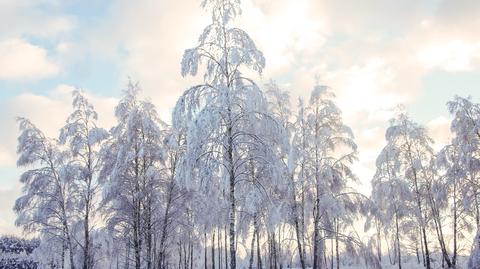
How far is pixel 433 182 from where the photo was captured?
99.7ft

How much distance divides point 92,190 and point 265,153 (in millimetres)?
12925

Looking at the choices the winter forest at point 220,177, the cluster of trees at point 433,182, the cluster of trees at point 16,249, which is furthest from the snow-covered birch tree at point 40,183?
the cluster of trees at point 16,249

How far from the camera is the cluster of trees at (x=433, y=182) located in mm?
24844

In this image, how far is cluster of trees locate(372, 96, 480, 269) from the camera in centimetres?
2484

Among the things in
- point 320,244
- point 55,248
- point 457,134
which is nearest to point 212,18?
point 320,244

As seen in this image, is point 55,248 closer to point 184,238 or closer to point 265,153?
point 184,238

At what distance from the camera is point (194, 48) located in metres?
14.6

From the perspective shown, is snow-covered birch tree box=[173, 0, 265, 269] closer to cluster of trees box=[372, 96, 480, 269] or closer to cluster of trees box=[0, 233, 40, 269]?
cluster of trees box=[372, 96, 480, 269]

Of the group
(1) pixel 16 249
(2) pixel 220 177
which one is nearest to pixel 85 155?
(2) pixel 220 177

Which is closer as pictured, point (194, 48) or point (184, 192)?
point (194, 48)

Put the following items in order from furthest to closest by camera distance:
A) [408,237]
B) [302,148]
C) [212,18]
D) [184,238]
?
[408,237] → [184,238] → [302,148] → [212,18]

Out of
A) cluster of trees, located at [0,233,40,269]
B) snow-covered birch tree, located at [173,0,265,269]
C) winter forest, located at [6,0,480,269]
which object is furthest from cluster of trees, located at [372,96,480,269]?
cluster of trees, located at [0,233,40,269]

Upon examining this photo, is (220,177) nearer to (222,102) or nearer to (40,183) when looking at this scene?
(222,102)

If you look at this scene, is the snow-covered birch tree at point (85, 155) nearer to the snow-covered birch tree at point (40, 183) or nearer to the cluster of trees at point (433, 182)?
the snow-covered birch tree at point (40, 183)
